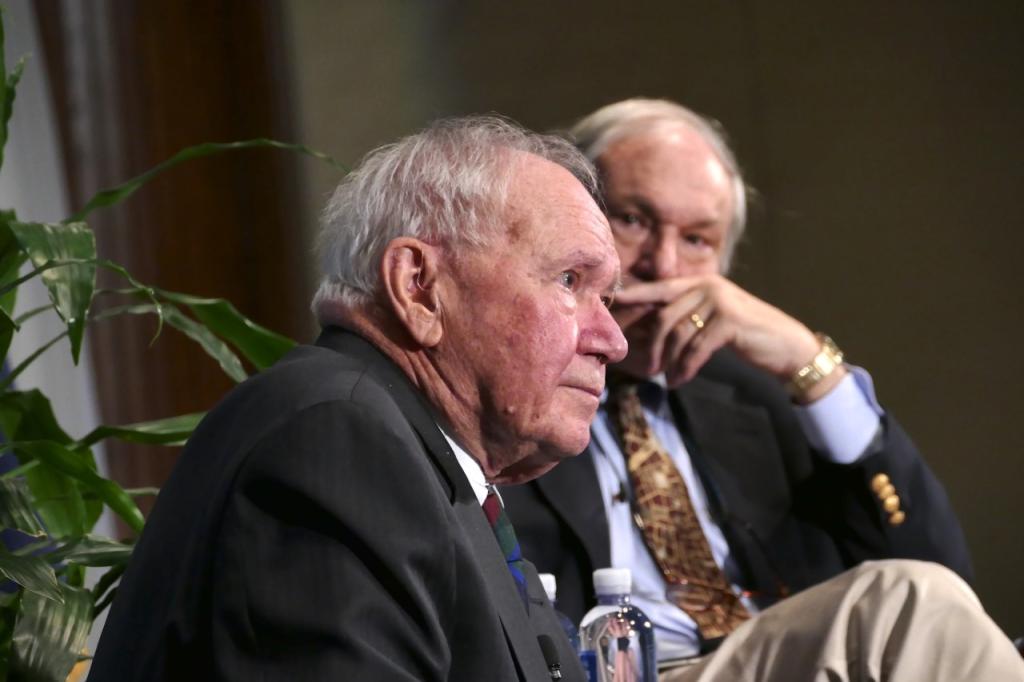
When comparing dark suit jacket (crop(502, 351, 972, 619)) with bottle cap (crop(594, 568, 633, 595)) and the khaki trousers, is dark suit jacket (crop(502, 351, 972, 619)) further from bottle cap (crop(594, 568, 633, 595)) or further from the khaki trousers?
the khaki trousers

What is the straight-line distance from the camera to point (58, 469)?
1.64 metres

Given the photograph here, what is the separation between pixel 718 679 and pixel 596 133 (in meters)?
1.19

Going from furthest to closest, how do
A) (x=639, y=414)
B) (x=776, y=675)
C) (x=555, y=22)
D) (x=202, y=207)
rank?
(x=555, y=22), (x=202, y=207), (x=639, y=414), (x=776, y=675)

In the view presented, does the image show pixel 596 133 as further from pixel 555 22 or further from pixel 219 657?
pixel 219 657

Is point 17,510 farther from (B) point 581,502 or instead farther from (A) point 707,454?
(A) point 707,454

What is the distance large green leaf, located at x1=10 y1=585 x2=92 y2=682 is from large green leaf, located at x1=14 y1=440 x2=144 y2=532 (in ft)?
0.48

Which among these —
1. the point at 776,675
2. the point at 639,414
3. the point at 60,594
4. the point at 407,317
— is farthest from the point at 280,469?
the point at 639,414

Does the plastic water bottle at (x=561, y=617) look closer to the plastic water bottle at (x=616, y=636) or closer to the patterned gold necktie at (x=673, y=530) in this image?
the plastic water bottle at (x=616, y=636)

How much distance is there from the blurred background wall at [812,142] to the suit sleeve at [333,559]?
2.43m

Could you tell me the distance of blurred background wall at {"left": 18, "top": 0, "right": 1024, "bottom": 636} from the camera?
11.7ft

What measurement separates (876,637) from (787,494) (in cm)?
86

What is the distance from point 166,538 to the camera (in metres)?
1.20

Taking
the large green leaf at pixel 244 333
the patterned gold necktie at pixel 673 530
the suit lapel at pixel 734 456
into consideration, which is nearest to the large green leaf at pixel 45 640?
the large green leaf at pixel 244 333

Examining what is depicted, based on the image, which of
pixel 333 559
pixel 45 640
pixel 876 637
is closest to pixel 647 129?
pixel 876 637
